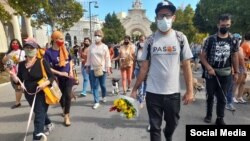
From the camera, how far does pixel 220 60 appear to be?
5.73 meters

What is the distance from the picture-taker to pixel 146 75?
13.7ft

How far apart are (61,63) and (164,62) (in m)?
2.66

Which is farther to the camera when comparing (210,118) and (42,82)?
(210,118)

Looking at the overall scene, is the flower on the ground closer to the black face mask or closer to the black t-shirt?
the black t-shirt

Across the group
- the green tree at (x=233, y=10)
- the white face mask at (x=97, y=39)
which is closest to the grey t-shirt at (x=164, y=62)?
the white face mask at (x=97, y=39)

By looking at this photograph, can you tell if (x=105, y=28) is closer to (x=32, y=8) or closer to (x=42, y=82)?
(x=32, y=8)

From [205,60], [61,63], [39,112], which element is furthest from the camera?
[61,63]

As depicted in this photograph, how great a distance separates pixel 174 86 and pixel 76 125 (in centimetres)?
284

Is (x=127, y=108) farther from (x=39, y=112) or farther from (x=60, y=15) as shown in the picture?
(x=60, y=15)

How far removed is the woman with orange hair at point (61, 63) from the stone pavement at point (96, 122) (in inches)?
21.2

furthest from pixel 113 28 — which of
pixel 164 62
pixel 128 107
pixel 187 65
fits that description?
pixel 164 62

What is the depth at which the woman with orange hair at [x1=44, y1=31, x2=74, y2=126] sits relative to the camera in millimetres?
5898

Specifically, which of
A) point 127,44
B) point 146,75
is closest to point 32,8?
point 127,44

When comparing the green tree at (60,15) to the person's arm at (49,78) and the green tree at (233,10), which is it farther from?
the person's arm at (49,78)
